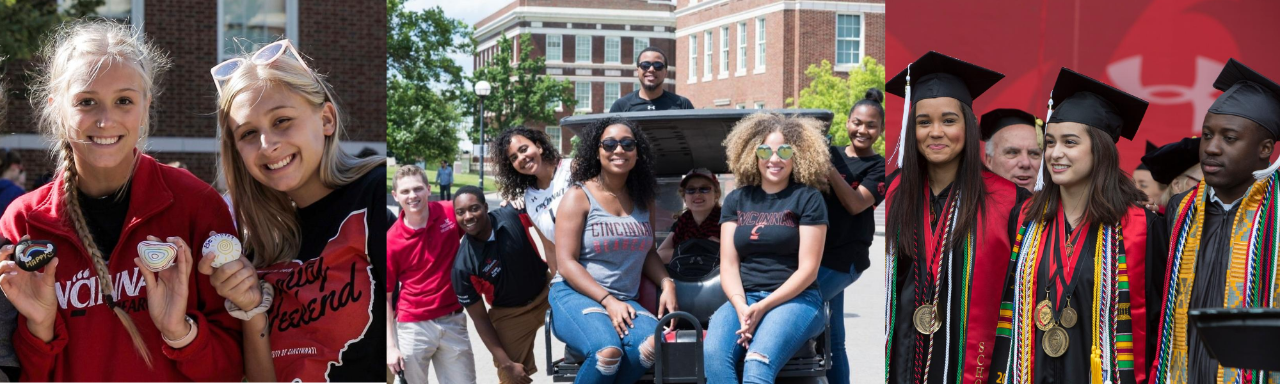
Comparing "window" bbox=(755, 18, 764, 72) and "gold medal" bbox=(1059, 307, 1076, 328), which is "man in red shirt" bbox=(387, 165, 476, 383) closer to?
"gold medal" bbox=(1059, 307, 1076, 328)

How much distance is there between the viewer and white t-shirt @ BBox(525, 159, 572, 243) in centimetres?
529

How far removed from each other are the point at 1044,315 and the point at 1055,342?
0.32ft

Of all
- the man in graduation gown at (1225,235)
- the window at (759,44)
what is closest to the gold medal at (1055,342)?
the man in graduation gown at (1225,235)

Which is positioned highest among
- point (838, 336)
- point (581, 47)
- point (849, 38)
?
point (581, 47)

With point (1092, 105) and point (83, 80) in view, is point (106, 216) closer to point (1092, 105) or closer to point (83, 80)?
point (83, 80)

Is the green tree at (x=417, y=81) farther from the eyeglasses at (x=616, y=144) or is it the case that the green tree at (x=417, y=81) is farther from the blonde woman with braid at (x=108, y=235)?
the blonde woman with braid at (x=108, y=235)

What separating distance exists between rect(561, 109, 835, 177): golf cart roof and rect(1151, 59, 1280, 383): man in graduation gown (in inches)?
68.5

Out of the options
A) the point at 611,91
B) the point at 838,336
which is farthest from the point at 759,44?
the point at 838,336

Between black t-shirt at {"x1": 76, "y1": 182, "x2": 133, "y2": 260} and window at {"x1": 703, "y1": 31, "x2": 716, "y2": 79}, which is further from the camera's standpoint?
window at {"x1": 703, "y1": 31, "x2": 716, "y2": 79}

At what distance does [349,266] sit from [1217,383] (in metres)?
2.81

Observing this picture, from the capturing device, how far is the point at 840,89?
36156 mm

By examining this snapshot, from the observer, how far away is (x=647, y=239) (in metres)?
4.68

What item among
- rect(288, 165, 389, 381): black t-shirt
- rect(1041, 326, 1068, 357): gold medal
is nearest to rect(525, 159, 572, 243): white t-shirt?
rect(1041, 326, 1068, 357): gold medal

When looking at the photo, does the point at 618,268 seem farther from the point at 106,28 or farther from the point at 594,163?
the point at 106,28
